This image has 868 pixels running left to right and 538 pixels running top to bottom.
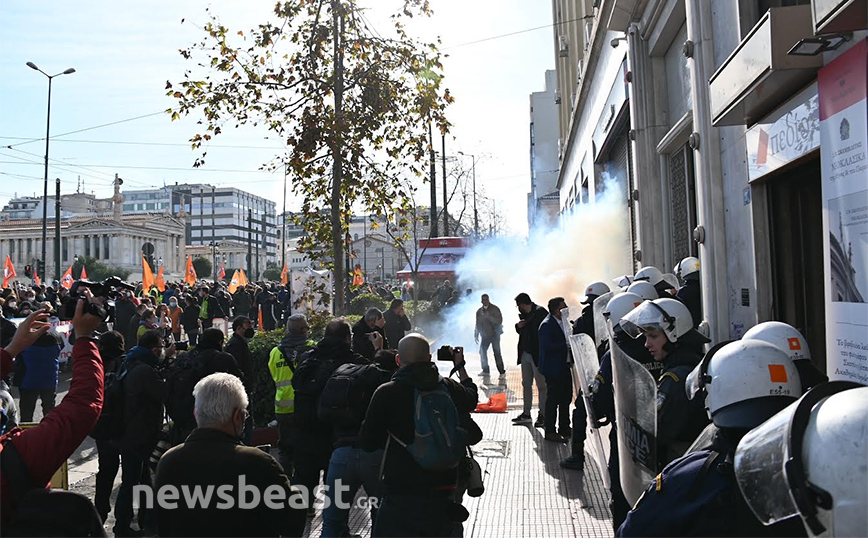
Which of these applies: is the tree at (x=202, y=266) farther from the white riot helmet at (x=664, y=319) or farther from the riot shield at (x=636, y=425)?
the riot shield at (x=636, y=425)

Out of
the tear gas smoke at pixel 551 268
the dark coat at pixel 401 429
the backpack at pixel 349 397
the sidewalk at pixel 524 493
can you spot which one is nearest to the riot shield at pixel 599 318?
the sidewalk at pixel 524 493

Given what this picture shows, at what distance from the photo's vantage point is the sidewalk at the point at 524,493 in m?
5.79

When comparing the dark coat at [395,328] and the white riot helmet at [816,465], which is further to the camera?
the dark coat at [395,328]

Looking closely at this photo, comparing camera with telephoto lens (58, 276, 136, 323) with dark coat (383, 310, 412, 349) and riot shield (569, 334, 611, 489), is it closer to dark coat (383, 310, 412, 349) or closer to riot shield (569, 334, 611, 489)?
riot shield (569, 334, 611, 489)

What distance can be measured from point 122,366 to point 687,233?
717cm

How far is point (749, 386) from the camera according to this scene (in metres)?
2.38

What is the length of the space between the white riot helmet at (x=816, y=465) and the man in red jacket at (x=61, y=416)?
247 centimetres

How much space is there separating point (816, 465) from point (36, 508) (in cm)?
255

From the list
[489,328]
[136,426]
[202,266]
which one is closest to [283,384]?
[136,426]

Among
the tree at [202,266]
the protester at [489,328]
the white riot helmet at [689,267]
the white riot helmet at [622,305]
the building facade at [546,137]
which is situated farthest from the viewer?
the tree at [202,266]

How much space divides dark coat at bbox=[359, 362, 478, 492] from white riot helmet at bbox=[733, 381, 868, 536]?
2.39 metres

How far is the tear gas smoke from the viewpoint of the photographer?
16609 mm

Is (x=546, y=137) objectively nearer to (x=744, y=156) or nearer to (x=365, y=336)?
(x=365, y=336)

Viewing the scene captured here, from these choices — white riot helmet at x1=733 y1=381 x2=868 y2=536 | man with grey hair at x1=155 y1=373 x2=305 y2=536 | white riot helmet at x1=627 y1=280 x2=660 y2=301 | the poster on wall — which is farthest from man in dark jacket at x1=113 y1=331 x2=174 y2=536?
white riot helmet at x1=733 y1=381 x2=868 y2=536
